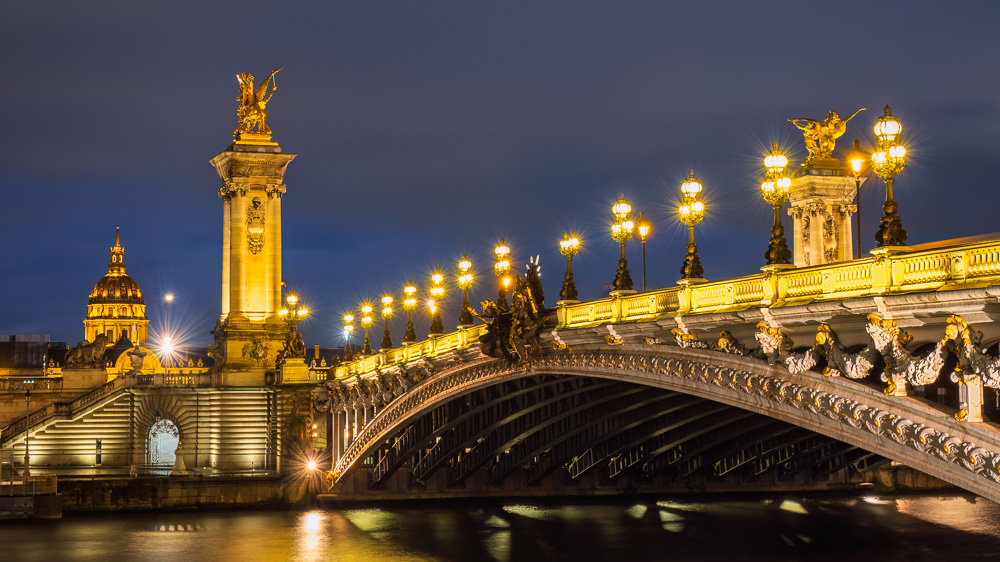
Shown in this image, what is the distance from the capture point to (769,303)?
26469 mm

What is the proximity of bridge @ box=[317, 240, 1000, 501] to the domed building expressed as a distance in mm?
129559

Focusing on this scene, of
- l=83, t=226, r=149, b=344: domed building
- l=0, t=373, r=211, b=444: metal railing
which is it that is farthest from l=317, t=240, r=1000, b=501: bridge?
l=83, t=226, r=149, b=344: domed building

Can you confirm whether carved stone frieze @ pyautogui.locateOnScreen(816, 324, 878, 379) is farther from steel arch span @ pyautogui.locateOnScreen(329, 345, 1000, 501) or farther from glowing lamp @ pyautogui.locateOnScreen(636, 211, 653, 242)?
glowing lamp @ pyautogui.locateOnScreen(636, 211, 653, 242)

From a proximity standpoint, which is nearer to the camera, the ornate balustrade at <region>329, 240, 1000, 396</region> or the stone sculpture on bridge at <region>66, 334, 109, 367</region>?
the ornate balustrade at <region>329, 240, 1000, 396</region>

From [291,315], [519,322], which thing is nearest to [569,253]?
[519,322]

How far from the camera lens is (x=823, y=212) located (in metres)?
46.2

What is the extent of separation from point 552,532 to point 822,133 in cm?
1914

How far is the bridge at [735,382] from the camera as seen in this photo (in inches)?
847

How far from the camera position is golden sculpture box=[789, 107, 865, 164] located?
42500mm

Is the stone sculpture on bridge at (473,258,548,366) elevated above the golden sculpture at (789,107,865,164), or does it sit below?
below

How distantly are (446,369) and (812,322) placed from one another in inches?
991

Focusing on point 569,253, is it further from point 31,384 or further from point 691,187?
point 31,384

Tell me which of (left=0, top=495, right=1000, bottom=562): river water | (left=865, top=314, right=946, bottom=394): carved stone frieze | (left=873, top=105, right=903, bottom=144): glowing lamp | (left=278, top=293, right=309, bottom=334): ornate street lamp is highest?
(left=278, top=293, right=309, bottom=334): ornate street lamp

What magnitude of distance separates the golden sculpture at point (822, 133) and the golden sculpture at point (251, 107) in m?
44.3
